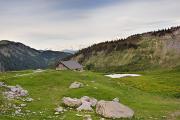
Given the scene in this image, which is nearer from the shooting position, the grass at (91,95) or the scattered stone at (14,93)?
the grass at (91,95)

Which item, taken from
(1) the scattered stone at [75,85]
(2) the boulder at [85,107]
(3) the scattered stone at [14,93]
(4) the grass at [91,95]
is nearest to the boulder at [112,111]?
(4) the grass at [91,95]

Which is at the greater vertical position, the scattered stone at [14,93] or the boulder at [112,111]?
the scattered stone at [14,93]

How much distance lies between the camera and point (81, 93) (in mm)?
74875

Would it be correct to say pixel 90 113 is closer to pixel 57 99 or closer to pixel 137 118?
pixel 137 118

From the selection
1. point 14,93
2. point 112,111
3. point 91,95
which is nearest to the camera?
point 112,111

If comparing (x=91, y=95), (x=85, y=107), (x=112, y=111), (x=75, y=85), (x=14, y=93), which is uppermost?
(x=14, y=93)

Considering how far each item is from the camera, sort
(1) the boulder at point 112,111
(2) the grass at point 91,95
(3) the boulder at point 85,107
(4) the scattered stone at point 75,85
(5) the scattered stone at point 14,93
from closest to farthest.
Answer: (1) the boulder at point 112,111, (2) the grass at point 91,95, (3) the boulder at point 85,107, (5) the scattered stone at point 14,93, (4) the scattered stone at point 75,85

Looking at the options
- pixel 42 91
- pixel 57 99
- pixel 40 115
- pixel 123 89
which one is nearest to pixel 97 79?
pixel 123 89

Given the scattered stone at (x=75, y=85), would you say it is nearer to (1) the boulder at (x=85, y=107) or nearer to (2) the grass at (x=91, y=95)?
(2) the grass at (x=91, y=95)

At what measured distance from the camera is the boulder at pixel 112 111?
179 ft

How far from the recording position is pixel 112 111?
2169 inches

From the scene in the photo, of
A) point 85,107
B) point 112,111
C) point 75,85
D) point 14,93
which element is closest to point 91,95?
point 75,85

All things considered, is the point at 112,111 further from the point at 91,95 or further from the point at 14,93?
the point at 14,93

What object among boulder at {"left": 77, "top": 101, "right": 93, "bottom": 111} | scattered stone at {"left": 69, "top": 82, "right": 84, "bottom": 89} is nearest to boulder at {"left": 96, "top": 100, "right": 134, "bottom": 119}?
boulder at {"left": 77, "top": 101, "right": 93, "bottom": 111}
